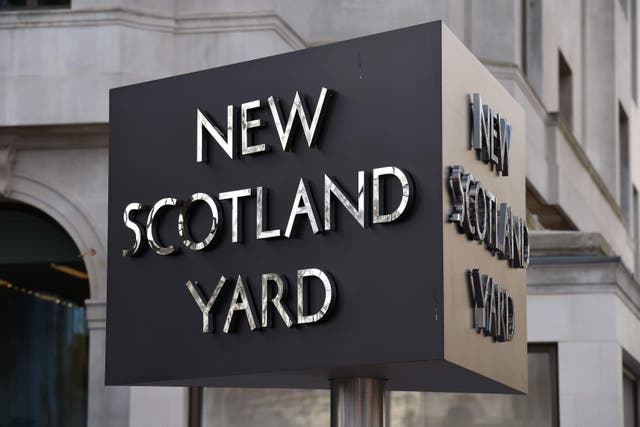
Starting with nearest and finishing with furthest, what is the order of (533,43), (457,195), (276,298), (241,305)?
(457,195)
(276,298)
(241,305)
(533,43)

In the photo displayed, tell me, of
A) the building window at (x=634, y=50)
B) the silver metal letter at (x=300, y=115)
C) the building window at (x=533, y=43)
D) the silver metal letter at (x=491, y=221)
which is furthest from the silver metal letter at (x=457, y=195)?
the building window at (x=634, y=50)

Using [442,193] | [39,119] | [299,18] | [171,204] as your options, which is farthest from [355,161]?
[299,18]

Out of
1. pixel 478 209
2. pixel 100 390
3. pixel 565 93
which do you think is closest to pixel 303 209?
pixel 478 209

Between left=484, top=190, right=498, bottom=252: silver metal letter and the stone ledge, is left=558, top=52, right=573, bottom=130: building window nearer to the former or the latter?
the stone ledge

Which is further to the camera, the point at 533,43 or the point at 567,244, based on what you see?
the point at 533,43

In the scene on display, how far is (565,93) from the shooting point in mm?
39156

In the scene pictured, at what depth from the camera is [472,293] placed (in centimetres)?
1191

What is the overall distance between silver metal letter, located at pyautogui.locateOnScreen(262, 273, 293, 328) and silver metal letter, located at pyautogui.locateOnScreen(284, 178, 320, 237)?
36 centimetres

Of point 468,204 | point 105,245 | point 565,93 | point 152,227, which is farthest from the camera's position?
point 565,93

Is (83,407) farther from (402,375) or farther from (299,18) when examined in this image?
(402,375)

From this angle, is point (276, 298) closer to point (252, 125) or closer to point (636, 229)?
point (252, 125)

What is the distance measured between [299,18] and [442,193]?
16.7 meters

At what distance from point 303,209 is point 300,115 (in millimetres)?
738

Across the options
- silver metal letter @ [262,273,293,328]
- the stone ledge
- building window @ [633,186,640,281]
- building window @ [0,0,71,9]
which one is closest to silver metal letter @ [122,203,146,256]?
silver metal letter @ [262,273,293,328]
